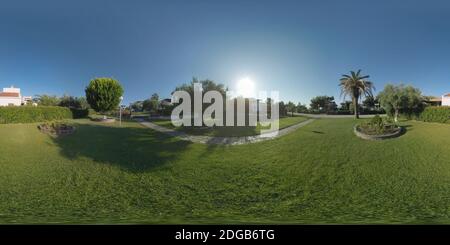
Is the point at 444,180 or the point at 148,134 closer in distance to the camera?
the point at 444,180

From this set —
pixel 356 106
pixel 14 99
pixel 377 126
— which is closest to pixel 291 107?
pixel 356 106

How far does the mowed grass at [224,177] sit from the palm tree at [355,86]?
623 mm

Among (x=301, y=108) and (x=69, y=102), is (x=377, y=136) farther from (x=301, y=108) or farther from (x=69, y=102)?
(x=69, y=102)

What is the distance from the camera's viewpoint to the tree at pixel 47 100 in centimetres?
589

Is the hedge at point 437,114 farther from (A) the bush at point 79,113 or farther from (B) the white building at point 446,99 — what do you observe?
(A) the bush at point 79,113

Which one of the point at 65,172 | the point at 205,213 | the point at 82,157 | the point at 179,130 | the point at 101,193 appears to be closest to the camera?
the point at 205,213

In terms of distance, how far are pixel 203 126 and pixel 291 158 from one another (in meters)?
2.11

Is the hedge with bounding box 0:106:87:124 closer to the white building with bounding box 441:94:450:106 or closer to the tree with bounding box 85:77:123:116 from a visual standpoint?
the tree with bounding box 85:77:123:116

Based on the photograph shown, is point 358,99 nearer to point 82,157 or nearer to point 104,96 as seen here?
point 104,96

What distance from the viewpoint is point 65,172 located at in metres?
5.38

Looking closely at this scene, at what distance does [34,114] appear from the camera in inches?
251

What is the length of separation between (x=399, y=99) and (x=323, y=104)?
1.56m

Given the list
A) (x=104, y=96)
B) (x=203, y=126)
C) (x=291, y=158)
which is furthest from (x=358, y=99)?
(x=104, y=96)

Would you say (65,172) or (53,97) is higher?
(53,97)
